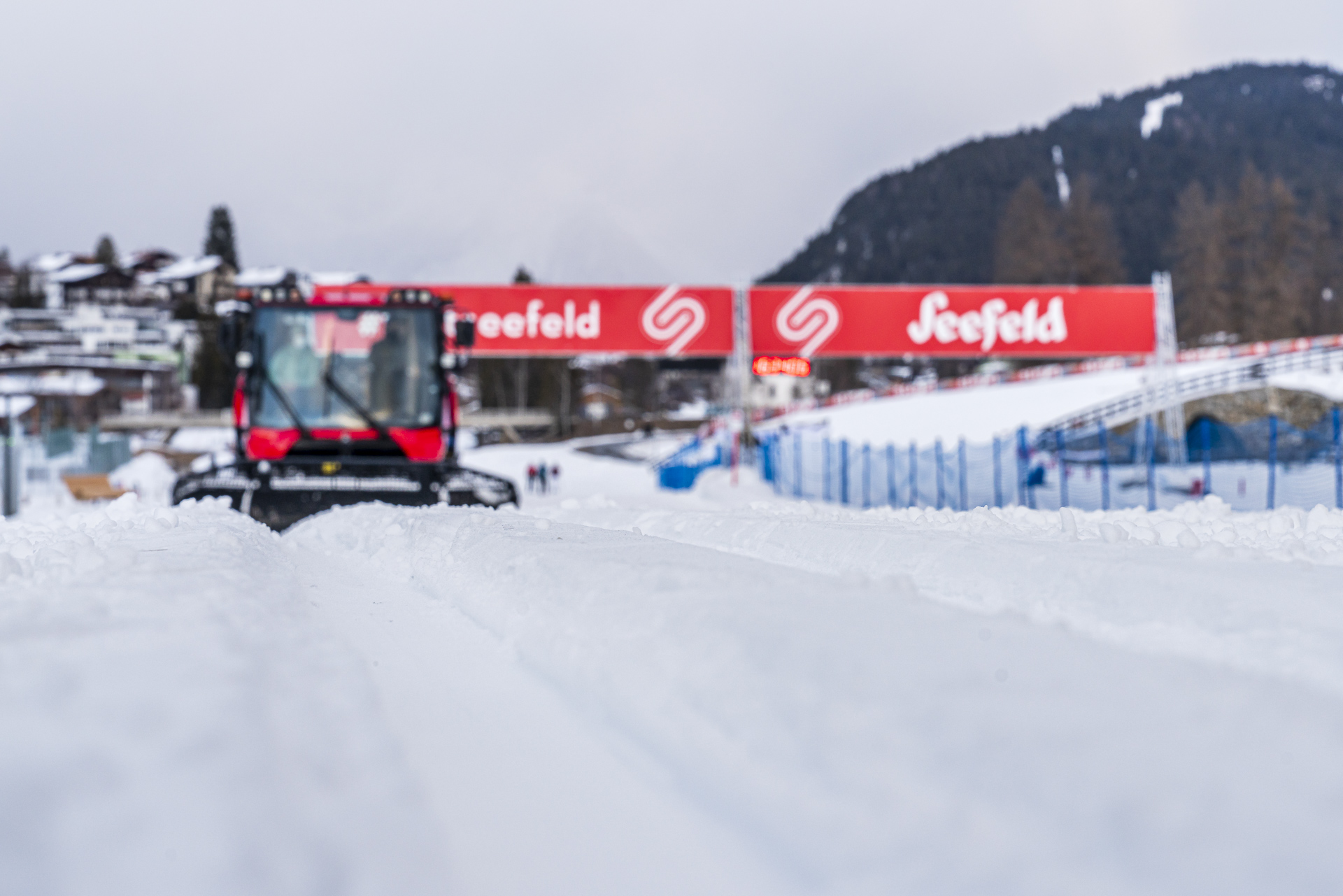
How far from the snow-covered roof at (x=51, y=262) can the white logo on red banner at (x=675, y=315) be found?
393ft

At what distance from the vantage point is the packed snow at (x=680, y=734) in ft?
6.95

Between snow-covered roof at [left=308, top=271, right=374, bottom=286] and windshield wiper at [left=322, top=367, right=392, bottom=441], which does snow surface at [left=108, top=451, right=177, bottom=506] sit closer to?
windshield wiper at [left=322, top=367, right=392, bottom=441]

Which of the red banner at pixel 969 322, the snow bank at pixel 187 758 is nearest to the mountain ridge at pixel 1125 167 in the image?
the red banner at pixel 969 322

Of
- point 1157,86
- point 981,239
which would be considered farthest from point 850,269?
point 1157,86

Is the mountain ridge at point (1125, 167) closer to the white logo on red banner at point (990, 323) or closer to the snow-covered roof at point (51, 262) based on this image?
the white logo on red banner at point (990, 323)

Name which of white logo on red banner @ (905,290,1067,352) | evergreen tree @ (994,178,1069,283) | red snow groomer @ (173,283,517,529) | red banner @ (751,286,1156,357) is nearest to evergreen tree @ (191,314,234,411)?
evergreen tree @ (994,178,1069,283)

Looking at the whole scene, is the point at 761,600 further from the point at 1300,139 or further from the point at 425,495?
the point at 1300,139

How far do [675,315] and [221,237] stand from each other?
120178mm

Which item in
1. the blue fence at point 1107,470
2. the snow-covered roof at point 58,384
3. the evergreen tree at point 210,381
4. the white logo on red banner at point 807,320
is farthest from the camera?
the evergreen tree at point 210,381

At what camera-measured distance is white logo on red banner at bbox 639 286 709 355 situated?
30500mm

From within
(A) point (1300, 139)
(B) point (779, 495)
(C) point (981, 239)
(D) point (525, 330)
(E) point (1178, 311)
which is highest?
(A) point (1300, 139)

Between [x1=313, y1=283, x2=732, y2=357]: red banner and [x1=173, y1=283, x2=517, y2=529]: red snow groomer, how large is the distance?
63.1ft

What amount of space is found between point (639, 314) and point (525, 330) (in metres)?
3.49

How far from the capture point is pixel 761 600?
3717 mm
